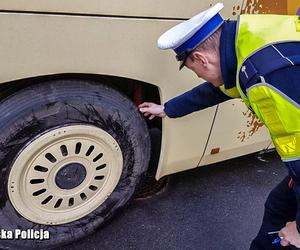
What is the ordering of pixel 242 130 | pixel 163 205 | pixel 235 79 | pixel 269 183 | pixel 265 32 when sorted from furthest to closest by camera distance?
1. pixel 269 183
2. pixel 163 205
3. pixel 242 130
4. pixel 235 79
5. pixel 265 32

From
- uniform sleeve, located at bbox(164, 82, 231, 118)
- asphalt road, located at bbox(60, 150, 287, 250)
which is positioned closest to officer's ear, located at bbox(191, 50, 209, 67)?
uniform sleeve, located at bbox(164, 82, 231, 118)

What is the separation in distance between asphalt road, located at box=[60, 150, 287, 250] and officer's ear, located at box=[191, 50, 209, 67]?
4.09 ft

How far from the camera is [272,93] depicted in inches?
49.2

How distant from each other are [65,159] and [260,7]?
4.02 feet

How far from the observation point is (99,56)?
5.90 ft

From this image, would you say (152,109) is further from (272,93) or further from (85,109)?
(272,93)

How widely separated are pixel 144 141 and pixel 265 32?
102 cm

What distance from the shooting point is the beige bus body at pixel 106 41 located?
1.64m

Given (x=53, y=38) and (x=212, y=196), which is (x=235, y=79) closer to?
(x=53, y=38)

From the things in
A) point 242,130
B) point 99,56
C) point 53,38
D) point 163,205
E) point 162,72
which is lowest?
point 163,205

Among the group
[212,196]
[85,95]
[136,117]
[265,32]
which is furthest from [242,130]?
[265,32]

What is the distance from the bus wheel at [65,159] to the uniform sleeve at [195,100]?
0.69ft

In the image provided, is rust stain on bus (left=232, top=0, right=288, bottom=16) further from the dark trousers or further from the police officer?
the dark trousers

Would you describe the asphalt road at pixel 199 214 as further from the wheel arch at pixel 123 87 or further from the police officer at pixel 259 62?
the police officer at pixel 259 62
